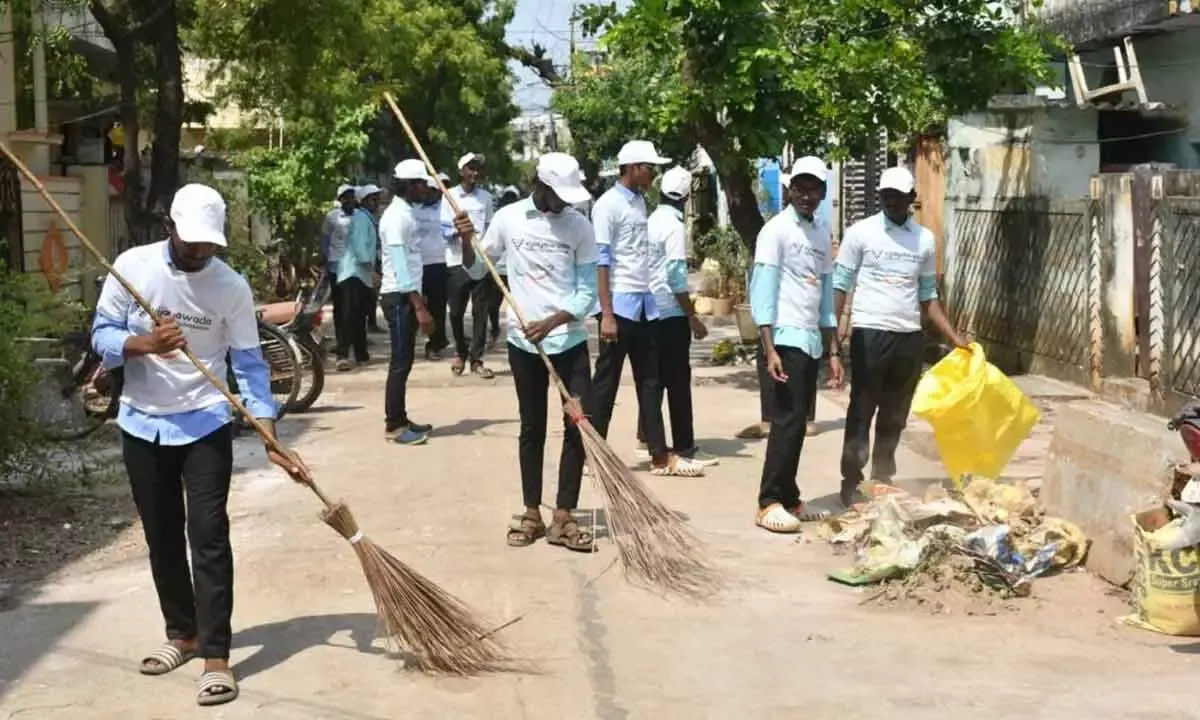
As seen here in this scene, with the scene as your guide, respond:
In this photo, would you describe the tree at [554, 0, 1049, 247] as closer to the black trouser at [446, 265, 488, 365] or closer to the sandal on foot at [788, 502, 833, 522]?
the black trouser at [446, 265, 488, 365]

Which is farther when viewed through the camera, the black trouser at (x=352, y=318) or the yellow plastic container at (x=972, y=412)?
the black trouser at (x=352, y=318)

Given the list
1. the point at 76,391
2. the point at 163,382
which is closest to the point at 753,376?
the point at 76,391

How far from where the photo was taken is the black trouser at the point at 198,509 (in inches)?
196

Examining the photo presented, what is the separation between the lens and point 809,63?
38.2 feet

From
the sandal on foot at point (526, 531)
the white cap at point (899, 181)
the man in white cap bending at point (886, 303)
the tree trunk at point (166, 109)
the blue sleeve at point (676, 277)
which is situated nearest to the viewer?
the sandal on foot at point (526, 531)

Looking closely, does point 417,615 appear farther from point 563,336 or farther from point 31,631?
point 563,336

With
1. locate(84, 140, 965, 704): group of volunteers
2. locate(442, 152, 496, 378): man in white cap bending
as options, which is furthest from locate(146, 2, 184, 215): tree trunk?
locate(84, 140, 965, 704): group of volunteers

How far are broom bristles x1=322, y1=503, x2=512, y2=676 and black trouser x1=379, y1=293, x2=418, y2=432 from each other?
4.75 metres

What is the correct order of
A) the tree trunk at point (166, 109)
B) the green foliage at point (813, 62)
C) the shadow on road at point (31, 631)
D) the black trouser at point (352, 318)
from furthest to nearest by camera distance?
the black trouser at point (352, 318) < the tree trunk at point (166, 109) < the green foliage at point (813, 62) < the shadow on road at point (31, 631)

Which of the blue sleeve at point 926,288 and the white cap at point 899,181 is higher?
the white cap at point 899,181

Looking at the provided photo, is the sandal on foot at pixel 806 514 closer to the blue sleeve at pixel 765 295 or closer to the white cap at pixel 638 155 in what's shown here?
the blue sleeve at pixel 765 295

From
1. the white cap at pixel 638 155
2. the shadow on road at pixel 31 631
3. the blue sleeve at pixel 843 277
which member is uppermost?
the white cap at pixel 638 155

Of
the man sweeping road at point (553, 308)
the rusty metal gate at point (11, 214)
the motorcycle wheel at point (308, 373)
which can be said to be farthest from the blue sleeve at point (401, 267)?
the rusty metal gate at point (11, 214)

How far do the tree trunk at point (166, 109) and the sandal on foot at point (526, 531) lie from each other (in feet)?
26.4
